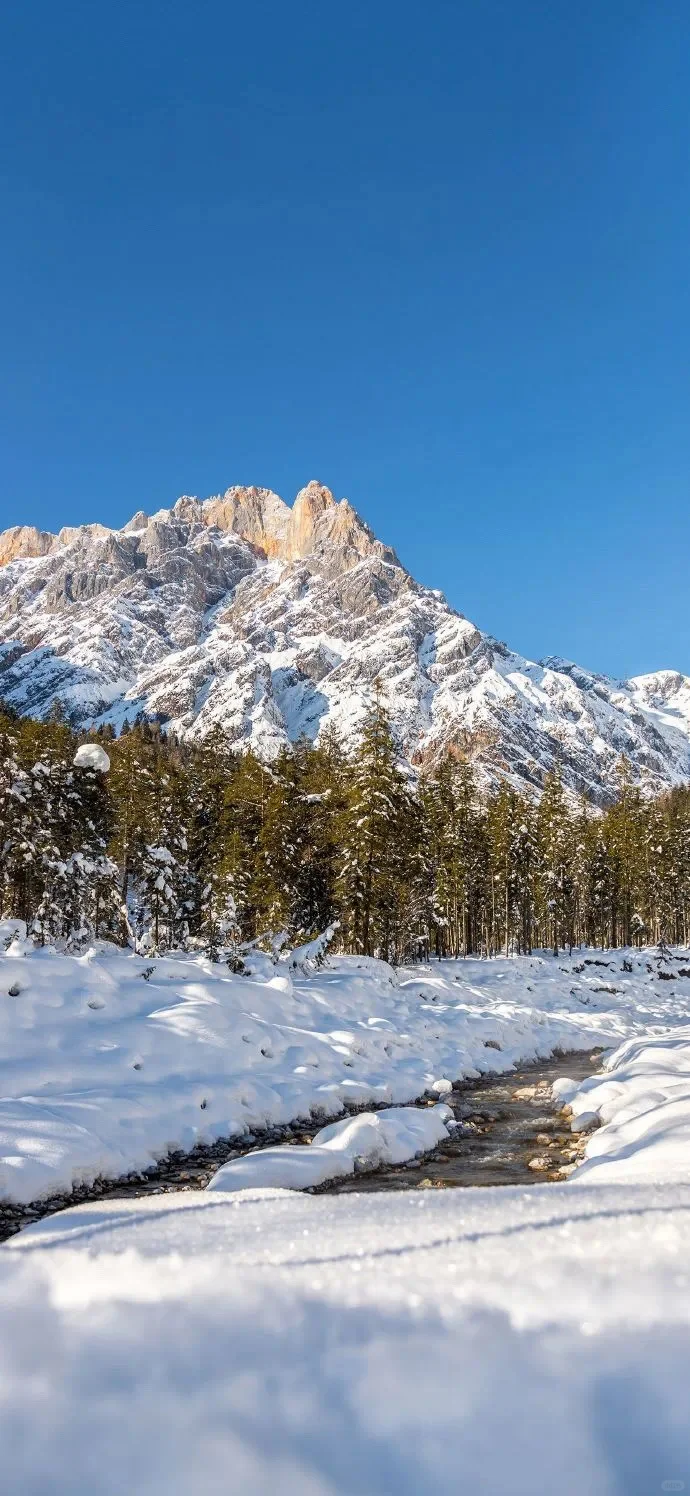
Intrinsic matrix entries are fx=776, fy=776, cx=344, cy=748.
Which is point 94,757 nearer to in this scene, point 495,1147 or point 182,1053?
point 182,1053

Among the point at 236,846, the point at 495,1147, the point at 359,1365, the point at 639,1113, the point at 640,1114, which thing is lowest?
the point at 495,1147

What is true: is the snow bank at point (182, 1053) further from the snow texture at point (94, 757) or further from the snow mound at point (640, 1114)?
the snow texture at point (94, 757)

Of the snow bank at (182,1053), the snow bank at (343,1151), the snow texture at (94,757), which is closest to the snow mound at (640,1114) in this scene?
the snow bank at (343,1151)

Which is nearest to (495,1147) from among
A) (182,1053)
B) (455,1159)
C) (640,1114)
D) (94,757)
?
(455,1159)

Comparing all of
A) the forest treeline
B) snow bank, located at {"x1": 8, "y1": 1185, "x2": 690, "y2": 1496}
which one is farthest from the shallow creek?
the forest treeline

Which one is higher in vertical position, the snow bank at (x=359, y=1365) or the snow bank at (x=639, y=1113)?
the snow bank at (x=359, y=1365)

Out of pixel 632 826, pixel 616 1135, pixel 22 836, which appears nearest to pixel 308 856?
pixel 22 836

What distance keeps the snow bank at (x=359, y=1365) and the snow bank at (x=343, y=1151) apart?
171 inches

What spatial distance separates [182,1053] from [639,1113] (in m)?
6.58

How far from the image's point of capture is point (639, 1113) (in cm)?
979

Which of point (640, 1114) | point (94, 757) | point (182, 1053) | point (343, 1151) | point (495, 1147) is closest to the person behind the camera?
point (343, 1151)

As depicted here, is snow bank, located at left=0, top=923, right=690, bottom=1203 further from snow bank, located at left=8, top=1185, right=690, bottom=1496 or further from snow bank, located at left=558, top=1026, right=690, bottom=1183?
snow bank, located at left=8, top=1185, right=690, bottom=1496

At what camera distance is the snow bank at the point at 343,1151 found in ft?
23.5

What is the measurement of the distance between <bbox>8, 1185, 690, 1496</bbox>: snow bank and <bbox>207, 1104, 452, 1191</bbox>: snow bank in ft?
14.3
